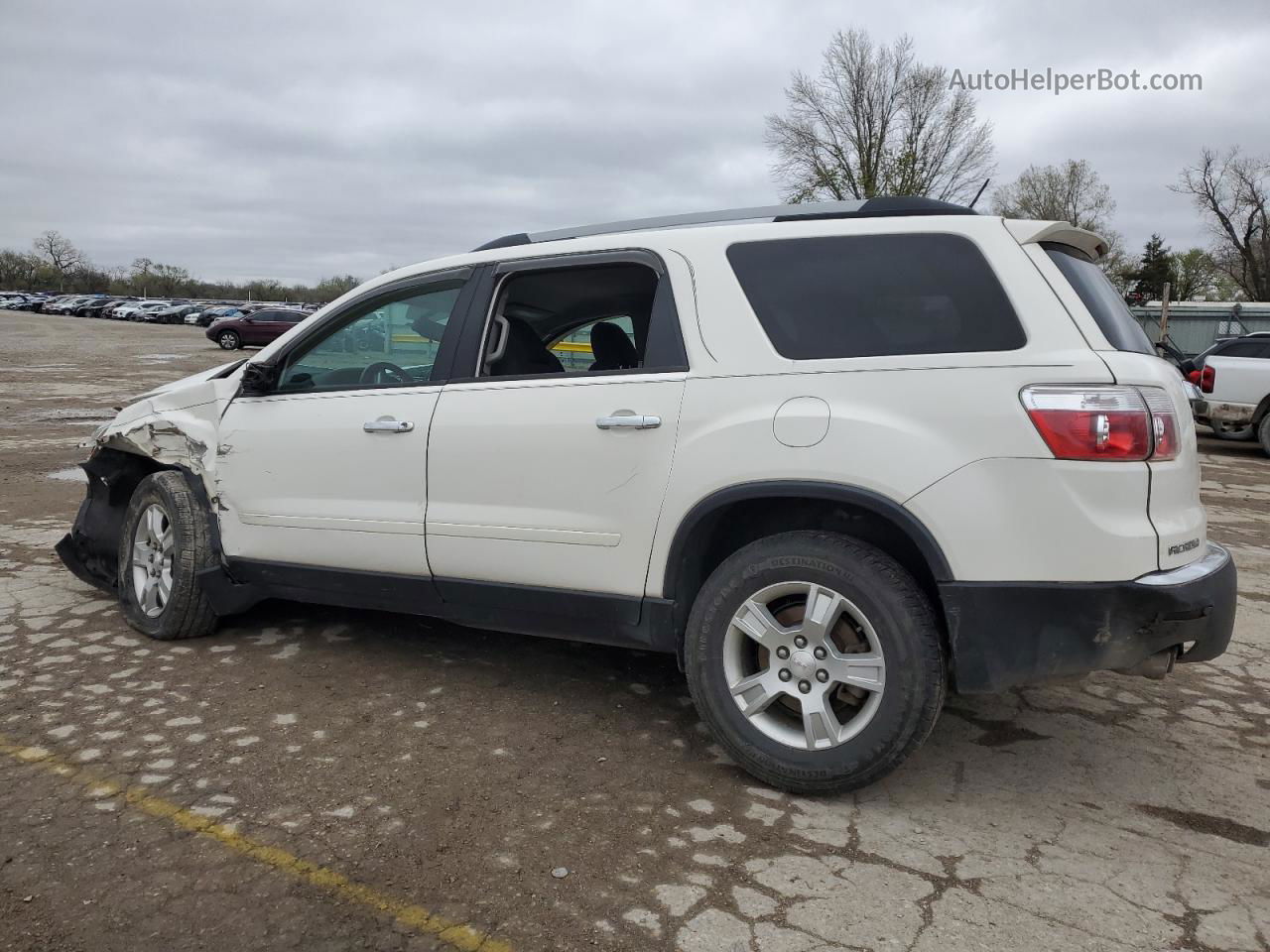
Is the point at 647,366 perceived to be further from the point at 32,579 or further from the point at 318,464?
the point at 32,579

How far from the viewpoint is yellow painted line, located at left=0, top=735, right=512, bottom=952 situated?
2.38 metres

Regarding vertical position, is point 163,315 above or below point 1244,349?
above

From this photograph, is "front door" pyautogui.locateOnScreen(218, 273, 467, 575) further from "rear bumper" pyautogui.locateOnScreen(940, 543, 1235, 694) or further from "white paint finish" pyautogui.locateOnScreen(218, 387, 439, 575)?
"rear bumper" pyautogui.locateOnScreen(940, 543, 1235, 694)

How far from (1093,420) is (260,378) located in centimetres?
331

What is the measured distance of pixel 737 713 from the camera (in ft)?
10.3

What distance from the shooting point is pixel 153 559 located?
465cm

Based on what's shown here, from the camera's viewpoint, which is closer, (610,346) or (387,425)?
(387,425)

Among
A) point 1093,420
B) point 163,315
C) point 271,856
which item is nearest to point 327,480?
point 271,856

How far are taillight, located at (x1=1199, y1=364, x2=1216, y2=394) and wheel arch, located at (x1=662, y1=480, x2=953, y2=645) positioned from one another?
40.2 ft

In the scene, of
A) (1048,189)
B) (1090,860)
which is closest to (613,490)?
(1090,860)

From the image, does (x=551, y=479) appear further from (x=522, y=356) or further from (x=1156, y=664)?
(x=1156, y=664)

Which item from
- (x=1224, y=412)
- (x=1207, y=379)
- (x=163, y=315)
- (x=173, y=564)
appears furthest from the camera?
(x=163, y=315)

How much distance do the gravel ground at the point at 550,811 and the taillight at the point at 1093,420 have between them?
1.13m

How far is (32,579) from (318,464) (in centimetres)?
260
